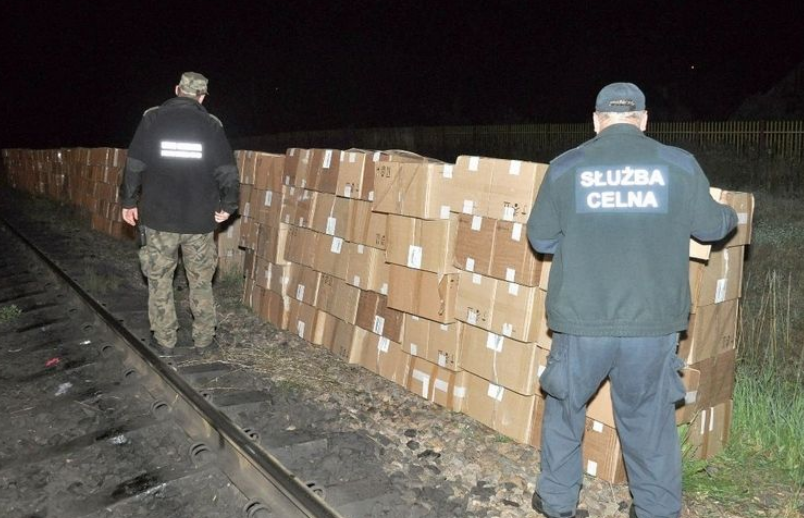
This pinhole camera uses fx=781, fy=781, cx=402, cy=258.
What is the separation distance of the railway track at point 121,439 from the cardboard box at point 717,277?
7.79 feet

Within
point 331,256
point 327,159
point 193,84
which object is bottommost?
point 331,256

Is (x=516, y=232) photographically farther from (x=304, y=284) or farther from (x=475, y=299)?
(x=304, y=284)

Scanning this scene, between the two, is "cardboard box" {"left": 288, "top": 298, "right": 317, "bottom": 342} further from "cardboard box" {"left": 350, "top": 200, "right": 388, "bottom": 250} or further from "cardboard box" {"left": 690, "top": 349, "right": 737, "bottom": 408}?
"cardboard box" {"left": 690, "top": 349, "right": 737, "bottom": 408}

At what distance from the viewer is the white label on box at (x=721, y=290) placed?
15.1 feet

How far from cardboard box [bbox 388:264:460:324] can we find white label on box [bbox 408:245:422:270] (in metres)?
0.04

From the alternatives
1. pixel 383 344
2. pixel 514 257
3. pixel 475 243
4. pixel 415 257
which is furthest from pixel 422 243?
pixel 383 344

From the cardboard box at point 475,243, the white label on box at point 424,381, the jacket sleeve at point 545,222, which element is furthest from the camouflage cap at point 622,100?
the white label on box at point 424,381

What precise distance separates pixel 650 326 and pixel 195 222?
4044 millimetres

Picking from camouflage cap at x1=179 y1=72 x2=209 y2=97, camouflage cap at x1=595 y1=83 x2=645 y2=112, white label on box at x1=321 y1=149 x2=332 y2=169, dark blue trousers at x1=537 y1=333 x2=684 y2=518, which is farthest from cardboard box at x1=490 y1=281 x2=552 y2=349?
camouflage cap at x1=179 y1=72 x2=209 y2=97

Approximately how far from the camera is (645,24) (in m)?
43.6

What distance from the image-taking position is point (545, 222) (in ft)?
12.2

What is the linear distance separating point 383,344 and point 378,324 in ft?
0.57

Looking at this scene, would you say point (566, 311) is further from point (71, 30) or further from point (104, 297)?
point (71, 30)

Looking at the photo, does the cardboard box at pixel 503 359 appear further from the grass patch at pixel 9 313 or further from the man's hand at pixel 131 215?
the grass patch at pixel 9 313
